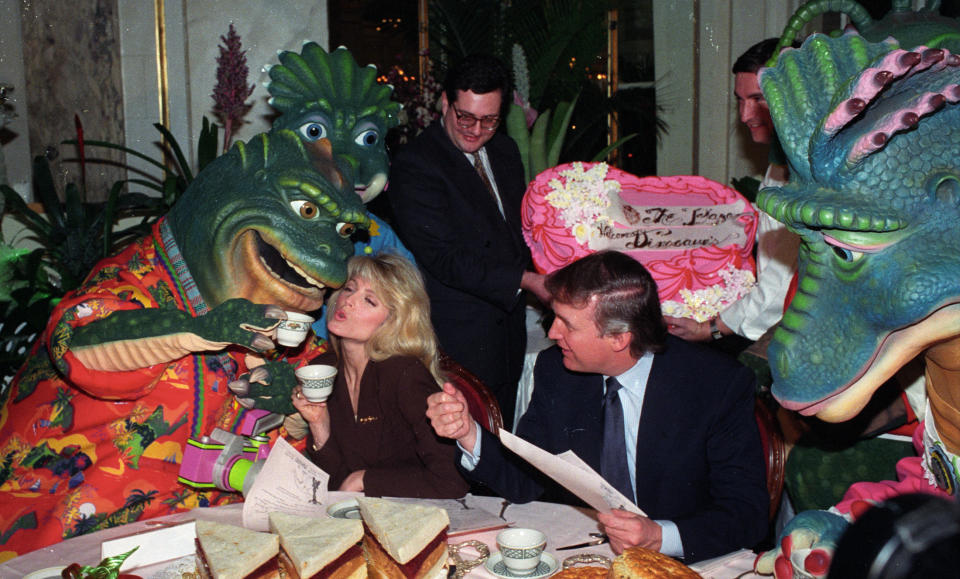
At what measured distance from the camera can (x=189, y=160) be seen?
5180 millimetres

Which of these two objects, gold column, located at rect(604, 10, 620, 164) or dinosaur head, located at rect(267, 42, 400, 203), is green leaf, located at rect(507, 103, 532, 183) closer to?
gold column, located at rect(604, 10, 620, 164)

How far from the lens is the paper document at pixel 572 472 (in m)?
1.81

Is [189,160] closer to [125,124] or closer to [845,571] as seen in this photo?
[125,124]

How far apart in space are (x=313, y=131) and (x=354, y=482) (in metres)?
1.10

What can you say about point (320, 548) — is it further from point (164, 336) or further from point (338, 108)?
point (338, 108)

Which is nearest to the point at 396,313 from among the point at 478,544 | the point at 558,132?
the point at 478,544

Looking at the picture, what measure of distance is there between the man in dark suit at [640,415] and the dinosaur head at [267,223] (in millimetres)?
502

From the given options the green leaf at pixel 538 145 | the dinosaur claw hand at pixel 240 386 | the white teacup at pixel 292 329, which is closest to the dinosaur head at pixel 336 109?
the white teacup at pixel 292 329

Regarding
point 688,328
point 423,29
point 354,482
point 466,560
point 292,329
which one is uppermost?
point 423,29

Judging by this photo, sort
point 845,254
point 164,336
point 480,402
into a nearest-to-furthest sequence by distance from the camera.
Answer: point 845,254, point 164,336, point 480,402

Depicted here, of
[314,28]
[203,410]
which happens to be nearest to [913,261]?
[203,410]

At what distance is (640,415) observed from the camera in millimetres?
2408

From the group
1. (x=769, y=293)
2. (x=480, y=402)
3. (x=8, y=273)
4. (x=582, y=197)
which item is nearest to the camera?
(x=480, y=402)

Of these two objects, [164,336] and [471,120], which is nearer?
[164,336]
